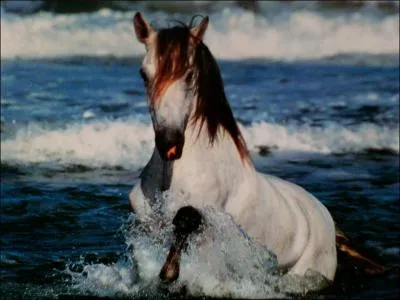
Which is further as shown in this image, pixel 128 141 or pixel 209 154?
pixel 128 141

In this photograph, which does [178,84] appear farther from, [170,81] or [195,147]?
[195,147]

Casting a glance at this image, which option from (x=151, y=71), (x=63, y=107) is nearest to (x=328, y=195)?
(x=151, y=71)

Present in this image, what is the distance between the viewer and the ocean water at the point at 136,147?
6164mm

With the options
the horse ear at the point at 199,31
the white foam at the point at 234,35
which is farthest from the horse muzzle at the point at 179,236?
the white foam at the point at 234,35

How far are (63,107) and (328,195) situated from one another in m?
6.92

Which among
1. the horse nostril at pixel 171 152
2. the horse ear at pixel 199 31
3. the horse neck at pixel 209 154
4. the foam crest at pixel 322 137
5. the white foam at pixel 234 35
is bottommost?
the white foam at pixel 234 35

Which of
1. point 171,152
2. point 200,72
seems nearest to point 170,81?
point 200,72

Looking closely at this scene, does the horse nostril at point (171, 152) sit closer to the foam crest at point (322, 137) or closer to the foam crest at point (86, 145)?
the foam crest at point (86, 145)

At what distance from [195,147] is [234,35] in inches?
881

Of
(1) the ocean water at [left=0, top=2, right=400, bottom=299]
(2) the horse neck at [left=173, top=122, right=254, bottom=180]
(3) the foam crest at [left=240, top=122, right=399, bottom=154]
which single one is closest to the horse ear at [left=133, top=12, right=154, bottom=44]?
(2) the horse neck at [left=173, top=122, right=254, bottom=180]

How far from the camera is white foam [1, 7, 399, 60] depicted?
84.0ft

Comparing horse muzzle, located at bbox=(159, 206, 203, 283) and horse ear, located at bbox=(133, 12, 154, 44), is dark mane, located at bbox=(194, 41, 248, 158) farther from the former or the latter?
horse muzzle, located at bbox=(159, 206, 203, 283)

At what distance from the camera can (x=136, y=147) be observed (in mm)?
11734

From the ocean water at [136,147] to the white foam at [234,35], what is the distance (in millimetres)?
78
